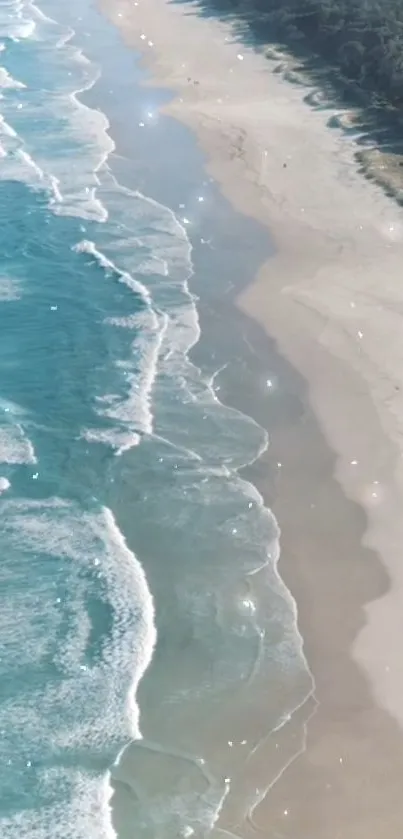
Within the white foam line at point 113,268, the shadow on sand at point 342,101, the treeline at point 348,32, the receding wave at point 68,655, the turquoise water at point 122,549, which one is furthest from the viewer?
the treeline at point 348,32

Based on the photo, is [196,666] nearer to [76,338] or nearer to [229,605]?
[229,605]

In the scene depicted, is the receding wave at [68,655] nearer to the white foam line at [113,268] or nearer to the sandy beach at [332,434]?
the sandy beach at [332,434]

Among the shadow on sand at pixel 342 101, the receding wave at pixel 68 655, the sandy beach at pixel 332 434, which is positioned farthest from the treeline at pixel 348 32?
the receding wave at pixel 68 655

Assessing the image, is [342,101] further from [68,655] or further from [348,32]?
[68,655]

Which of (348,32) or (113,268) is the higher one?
(348,32)

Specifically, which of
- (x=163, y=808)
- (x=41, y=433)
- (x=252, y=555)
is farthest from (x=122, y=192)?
(x=163, y=808)

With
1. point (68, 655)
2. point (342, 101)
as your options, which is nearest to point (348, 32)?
point (342, 101)
